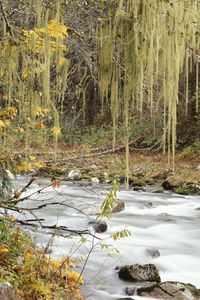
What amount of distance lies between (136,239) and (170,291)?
9.62ft

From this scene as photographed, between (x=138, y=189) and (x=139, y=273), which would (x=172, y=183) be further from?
(x=139, y=273)

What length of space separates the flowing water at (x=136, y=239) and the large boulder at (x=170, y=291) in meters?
0.19

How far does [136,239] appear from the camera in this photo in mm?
7883

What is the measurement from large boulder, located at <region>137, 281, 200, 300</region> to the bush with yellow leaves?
0.89 meters

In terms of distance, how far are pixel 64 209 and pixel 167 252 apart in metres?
3.28

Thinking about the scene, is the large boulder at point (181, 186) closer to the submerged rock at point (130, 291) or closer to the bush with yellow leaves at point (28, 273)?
the submerged rock at point (130, 291)

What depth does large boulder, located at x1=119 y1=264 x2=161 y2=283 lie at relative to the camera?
5.45 metres

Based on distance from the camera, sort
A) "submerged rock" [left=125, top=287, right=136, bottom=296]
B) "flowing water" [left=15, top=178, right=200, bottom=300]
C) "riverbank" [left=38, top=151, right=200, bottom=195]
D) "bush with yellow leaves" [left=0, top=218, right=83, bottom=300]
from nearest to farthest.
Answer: "bush with yellow leaves" [left=0, top=218, right=83, bottom=300] → "submerged rock" [left=125, top=287, right=136, bottom=296] → "flowing water" [left=15, top=178, right=200, bottom=300] → "riverbank" [left=38, top=151, right=200, bottom=195]

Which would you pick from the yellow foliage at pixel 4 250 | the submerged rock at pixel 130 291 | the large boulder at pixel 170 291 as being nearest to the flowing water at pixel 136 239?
the submerged rock at pixel 130 291

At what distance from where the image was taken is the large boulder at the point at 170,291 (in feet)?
15.9

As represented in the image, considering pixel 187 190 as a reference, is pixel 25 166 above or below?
above

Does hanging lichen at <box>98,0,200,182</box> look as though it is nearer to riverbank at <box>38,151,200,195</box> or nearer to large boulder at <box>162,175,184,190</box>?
riverbank at <box>38,151,200,195</box>

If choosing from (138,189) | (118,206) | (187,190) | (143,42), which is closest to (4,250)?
(143,42)

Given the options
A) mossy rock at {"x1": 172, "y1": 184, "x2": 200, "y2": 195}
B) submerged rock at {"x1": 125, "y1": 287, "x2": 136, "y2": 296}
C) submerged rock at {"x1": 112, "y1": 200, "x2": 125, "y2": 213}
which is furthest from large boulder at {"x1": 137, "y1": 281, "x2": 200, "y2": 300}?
mossy rock at {"x1": 172, "y1": 184, "x2": 200, "y2": 195}
